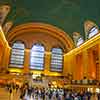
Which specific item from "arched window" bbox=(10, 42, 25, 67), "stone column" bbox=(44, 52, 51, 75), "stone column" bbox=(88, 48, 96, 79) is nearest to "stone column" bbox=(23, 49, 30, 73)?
"arched window" bbox=(10, 42, 25, 67)

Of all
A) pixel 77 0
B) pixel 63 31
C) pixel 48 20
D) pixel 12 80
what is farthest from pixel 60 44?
pixel 77 0

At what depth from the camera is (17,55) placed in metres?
29.6

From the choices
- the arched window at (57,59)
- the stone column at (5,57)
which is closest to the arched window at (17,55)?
the stone column at (5,57)

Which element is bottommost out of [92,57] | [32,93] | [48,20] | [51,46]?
[32,93]

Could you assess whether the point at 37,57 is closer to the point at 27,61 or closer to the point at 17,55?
the point at 27,61

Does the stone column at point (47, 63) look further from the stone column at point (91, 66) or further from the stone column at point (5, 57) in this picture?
the stone column at point (91, 66)

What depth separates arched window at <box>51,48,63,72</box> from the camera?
1195 inches

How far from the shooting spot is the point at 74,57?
28312 millimetres

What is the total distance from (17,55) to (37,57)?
2954mm

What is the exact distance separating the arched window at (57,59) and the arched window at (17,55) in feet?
15.0

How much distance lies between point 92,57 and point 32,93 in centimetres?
1139

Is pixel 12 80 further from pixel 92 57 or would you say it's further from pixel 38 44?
pixel 92 57

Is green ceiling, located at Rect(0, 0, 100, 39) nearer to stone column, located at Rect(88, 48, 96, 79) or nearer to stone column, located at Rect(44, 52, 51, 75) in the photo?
stone column, located at Rect(88, 48, 96, 79)

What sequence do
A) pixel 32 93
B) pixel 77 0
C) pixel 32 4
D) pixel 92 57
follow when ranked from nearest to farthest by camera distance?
pixel 32 93 → pixel 77 0 → pixel 32 4 → pixel 92 57
